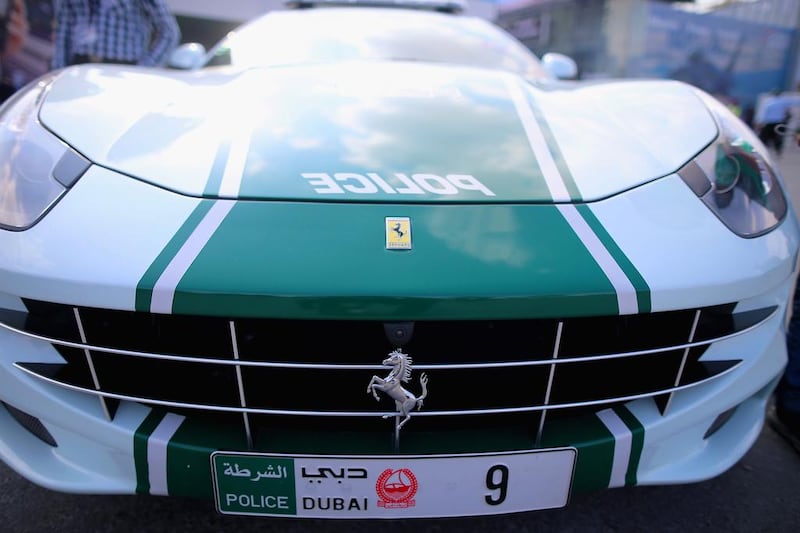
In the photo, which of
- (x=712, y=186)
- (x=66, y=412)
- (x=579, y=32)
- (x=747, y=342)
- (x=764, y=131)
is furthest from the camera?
(x=579, y=32)

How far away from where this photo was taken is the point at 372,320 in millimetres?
1023

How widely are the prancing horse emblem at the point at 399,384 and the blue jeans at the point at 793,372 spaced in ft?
4.87

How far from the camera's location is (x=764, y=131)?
3.09m

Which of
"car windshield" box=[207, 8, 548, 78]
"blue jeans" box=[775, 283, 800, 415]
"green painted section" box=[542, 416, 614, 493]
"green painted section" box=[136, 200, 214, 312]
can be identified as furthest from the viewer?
"car windshield" box=[207, 8, 548, 78]

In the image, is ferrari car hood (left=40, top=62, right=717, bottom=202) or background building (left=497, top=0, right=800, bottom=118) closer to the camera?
ferrari car hood (left=40, top=62, right=717, bottom=202)

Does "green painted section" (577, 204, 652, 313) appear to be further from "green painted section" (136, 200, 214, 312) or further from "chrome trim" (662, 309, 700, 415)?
"green painted section" (136, 200, 214, 312)

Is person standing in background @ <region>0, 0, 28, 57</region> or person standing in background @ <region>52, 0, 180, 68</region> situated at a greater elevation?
person standing in background @ <region>52, 0, 180, 68</region>

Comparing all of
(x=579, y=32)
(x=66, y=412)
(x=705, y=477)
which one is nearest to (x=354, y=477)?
(x=66, y=412)

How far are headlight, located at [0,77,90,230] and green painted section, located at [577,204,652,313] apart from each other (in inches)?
44.7

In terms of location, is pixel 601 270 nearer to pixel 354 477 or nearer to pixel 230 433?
pixel 354 477

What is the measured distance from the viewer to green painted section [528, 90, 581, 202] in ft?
4.27

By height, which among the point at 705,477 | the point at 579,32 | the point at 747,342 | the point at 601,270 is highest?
the point at 601,270

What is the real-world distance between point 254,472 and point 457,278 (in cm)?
54

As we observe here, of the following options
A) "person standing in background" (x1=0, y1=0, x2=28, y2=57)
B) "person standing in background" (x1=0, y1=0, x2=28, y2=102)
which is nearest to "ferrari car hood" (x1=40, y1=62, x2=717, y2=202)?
"person standing in background" (x1=0, y1=0, x2=28, y2=102)
